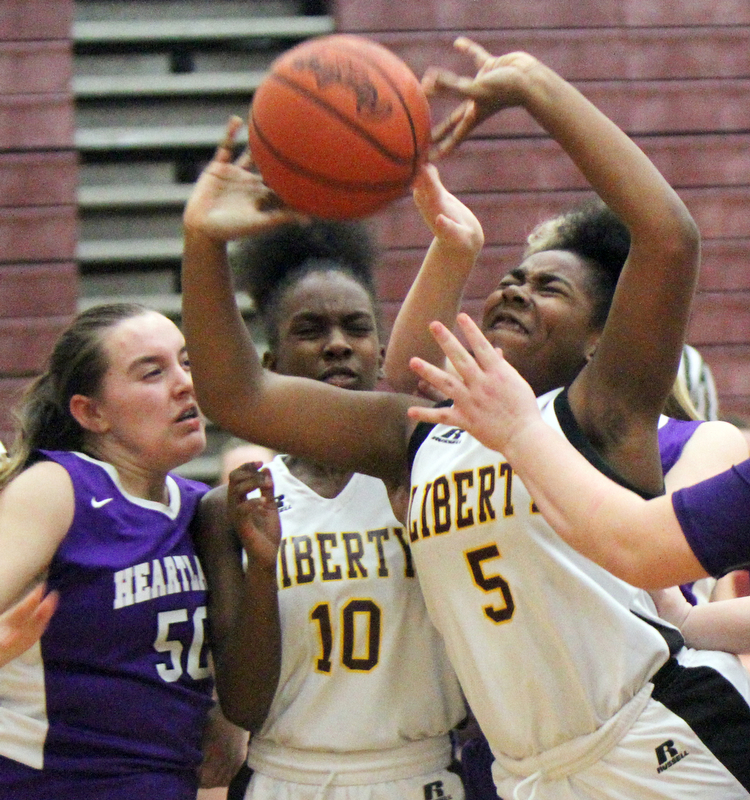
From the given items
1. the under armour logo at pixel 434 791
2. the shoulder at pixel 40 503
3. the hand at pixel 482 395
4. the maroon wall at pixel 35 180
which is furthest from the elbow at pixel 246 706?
the maroon wall at pixel 35 180

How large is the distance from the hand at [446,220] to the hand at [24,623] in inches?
43.3

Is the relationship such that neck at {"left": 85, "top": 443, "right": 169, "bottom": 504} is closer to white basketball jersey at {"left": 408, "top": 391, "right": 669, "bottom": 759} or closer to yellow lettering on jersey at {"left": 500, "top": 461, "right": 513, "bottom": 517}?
white basketball jersey at {"left": 408, "top": 391, "right": 669, "bottom": 759}

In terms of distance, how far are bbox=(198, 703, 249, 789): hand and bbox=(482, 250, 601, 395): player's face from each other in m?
1.07

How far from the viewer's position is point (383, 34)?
5750mm

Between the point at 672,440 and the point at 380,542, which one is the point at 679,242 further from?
the point at 380,542

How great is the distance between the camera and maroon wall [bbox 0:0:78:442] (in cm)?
564

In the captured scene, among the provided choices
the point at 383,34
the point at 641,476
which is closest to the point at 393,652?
the point at 641,476

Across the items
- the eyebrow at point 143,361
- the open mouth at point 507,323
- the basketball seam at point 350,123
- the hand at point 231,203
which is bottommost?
the eyebrow at point 143,361

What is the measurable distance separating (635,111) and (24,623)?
184 inches

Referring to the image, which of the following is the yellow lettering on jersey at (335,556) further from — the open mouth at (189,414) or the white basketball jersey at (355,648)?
the open mouth at (189,414)

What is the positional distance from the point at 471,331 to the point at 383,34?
4.21 meters

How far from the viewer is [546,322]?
7.38 feet

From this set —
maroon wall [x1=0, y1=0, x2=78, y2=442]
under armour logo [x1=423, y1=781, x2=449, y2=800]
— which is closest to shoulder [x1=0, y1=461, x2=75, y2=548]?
under armour logo [x1=423, y1=781, x2=449, y2=800]

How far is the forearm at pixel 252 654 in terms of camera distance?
2332 millimetres
